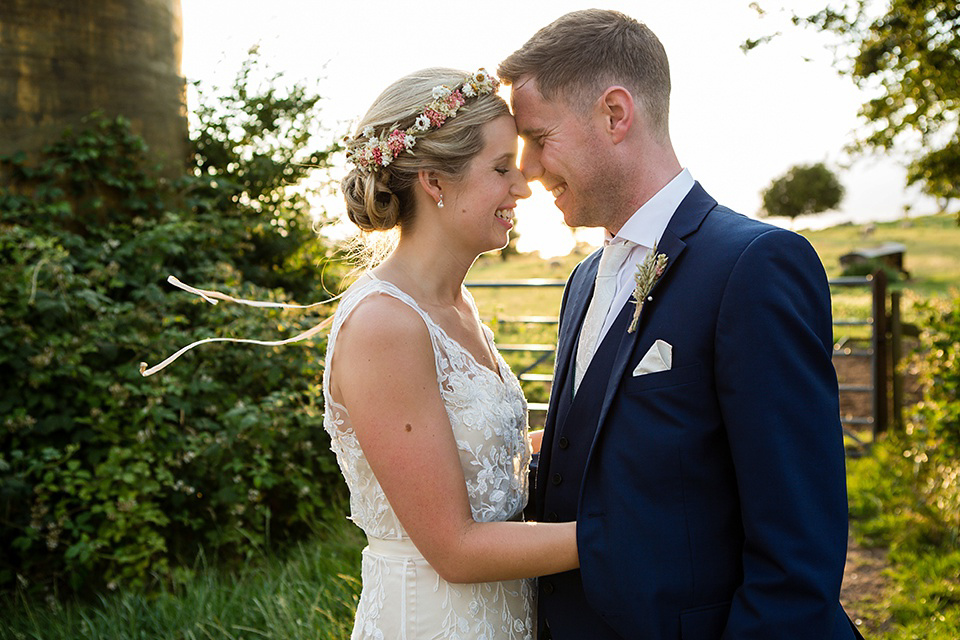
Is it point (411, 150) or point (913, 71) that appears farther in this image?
point (913, 71)

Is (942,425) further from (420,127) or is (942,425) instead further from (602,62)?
(420,127)

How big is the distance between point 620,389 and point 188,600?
3139 millimetres

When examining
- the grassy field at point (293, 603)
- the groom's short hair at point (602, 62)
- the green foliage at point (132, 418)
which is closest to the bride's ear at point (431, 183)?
the groom's short hair at point (602, 62)

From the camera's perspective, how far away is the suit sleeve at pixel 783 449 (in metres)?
1.70

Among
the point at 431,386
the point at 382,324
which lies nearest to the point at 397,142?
the point at 382,324

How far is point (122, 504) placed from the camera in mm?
4438

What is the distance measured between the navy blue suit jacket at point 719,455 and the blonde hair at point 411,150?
0.65m

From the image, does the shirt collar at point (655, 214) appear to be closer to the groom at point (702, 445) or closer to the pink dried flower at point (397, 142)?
the groom at point (702, 445)

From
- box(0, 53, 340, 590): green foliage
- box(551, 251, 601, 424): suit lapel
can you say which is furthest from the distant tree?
box(551, 251, 601, 424): suit lapel

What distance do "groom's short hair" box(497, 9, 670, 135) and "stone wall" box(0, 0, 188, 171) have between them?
5.16m

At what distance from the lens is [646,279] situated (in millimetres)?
1970

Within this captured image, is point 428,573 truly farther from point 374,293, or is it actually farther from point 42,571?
point 42,571

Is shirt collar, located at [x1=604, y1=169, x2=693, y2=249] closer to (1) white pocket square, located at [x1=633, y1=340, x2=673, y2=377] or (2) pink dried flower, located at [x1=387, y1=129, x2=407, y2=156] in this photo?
(1) white pocket square, located at [x1=633, y1=340, x2=673, y2=377]

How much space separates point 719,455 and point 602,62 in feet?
3.58
